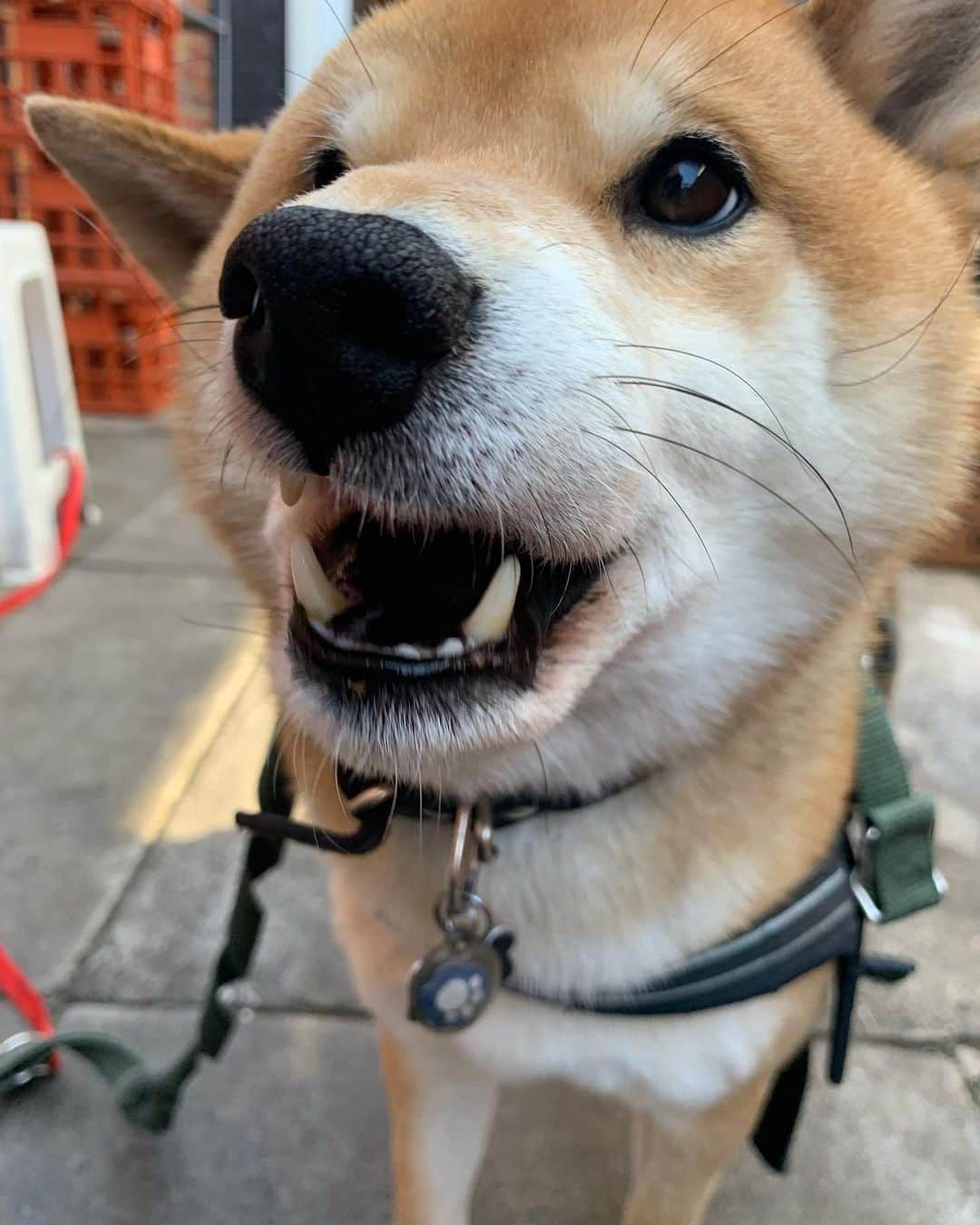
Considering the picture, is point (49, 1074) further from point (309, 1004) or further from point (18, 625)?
point (18, 625)

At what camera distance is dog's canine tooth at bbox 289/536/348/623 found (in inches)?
29.7

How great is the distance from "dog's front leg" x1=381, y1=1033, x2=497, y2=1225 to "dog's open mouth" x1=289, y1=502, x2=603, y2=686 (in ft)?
1.95

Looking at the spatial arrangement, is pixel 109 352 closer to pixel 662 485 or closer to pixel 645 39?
pixel 645 39

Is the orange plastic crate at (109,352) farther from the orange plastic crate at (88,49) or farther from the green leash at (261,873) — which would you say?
the green leash at (261,873)

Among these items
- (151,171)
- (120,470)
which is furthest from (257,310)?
(120,470)

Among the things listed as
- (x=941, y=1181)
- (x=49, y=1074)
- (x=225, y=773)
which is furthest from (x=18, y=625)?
(x=941, y=1181)

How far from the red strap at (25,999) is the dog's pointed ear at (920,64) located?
5.20 ft

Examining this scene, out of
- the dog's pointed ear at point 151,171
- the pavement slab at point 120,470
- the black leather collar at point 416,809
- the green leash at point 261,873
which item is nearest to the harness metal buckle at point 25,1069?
the green leash at point 261,873

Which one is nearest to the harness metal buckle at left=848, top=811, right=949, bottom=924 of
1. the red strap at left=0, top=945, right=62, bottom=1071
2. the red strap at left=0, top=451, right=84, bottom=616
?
the red strap at left=0, top=945, right=62, bottom=1071

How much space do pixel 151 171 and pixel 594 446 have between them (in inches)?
30.2

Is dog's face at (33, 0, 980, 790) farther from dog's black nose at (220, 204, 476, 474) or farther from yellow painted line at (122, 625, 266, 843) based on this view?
yellow painted line at (122, 625, 266, 843)

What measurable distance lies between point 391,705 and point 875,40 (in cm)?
80

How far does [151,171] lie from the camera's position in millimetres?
1133

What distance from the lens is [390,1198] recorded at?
4.30ft
